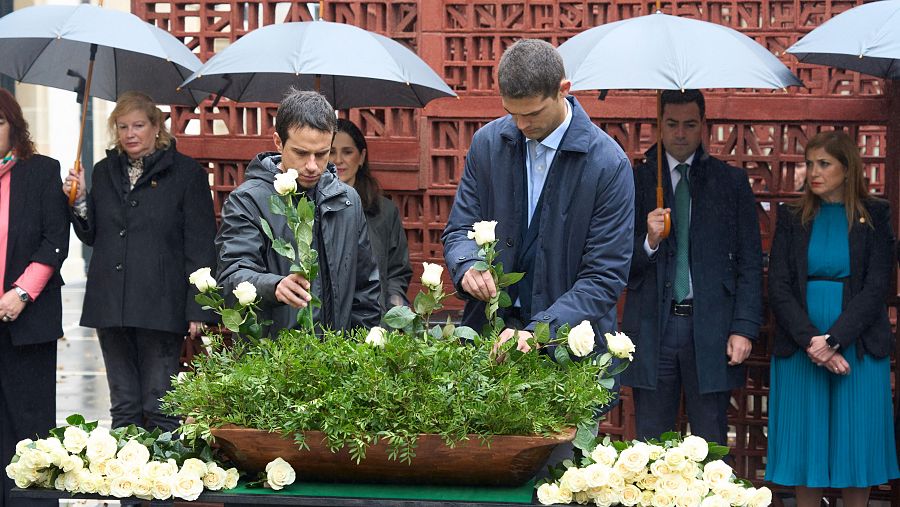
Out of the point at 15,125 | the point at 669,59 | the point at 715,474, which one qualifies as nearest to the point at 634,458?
the point at 715,474

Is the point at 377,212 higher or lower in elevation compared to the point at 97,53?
lower

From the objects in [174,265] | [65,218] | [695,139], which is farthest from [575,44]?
[65,218]

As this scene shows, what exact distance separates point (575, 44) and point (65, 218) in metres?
2.49

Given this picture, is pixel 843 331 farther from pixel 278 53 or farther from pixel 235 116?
pixel 235 116

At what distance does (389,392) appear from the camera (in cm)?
286

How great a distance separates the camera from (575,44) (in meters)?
5.34

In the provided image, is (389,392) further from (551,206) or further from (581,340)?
(551,206)

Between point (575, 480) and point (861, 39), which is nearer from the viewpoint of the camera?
point (575, 480)

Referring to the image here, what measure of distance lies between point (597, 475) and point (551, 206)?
4.03ft

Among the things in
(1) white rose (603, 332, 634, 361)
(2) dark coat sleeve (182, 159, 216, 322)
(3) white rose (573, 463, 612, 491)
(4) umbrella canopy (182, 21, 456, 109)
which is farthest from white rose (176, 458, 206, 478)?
(2) dark coat sleeve (182, 159, 216, 322)

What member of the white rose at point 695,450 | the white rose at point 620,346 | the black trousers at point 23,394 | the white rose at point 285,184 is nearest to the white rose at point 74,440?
the white rose at point 285,184

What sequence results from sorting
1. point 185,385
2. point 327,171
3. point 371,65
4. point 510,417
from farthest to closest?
1. point 371,65
2. point 327,171
3. point 185,385
4. point 510,417

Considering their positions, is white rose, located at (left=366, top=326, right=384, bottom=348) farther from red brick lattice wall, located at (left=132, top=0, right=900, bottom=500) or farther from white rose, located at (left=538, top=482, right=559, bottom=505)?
red brick lattice wall, located at (left=132, top=0, right=900, bottom=500)

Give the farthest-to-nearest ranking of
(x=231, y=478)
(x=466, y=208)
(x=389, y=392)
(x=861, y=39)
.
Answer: (x=861, y=39) → (x=466, y=208) → (x=231, y=478) → (x=389, y=392)
